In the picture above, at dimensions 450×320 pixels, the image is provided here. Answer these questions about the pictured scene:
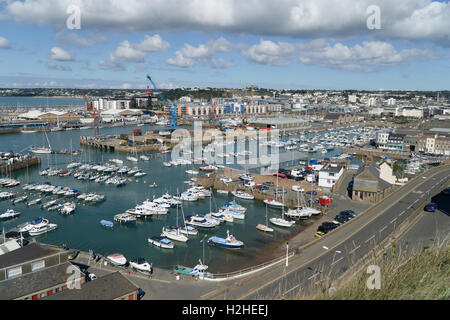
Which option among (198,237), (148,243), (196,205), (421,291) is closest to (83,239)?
(148,243)

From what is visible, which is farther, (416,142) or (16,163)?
(416,142)

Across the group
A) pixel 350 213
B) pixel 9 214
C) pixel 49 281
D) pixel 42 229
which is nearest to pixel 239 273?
pixel 49 281

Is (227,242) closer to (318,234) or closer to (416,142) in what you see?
(318,234)

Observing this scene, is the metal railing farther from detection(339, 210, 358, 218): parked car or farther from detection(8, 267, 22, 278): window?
detection(339, 210, 358, 218): parked car

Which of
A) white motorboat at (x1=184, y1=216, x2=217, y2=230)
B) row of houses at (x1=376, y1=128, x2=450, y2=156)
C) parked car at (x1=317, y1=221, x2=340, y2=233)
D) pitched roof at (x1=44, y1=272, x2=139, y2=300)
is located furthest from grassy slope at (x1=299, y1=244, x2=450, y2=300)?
row of houses at (x1=376, y1=128, x2=450, y2=156)

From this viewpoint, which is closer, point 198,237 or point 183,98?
point 198,237

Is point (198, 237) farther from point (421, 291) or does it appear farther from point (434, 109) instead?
point (434, 109)

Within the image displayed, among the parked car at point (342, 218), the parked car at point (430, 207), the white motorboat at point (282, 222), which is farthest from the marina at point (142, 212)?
the parked car at point (430, 207)

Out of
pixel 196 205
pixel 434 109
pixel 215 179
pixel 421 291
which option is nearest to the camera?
pixel 421 291
